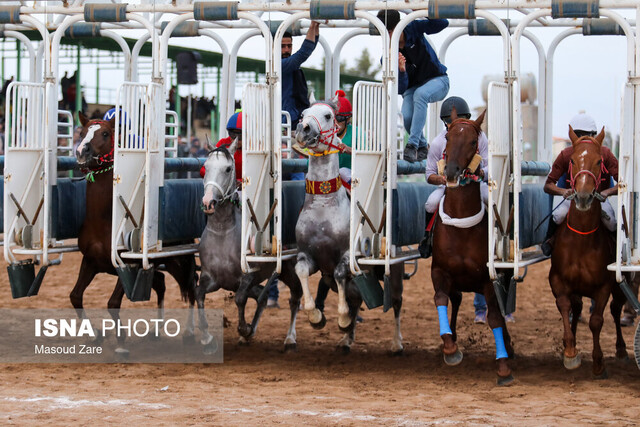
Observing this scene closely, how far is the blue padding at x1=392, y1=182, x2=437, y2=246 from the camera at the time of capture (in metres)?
8.96

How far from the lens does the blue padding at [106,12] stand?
30.5 feet

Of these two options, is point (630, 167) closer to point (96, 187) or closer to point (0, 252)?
point (96, 187)

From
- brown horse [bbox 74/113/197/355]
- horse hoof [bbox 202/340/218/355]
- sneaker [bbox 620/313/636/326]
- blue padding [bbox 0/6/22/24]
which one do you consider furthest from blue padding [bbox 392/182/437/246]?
blue padding [bbox 0/6/22/24]

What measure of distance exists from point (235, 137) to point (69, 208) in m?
1.68

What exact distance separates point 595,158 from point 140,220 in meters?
3.88

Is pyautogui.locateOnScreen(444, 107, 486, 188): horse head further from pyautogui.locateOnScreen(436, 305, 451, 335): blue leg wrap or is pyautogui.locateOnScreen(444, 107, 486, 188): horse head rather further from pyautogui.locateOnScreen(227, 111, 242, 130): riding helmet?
pyautogui.locateOnScreen(227, 111, 242, 130): riding helmet

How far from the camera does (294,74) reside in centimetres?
1091

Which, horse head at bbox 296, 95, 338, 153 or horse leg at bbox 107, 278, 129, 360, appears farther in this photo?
horse leg at bbox 107, 278, 129, 360

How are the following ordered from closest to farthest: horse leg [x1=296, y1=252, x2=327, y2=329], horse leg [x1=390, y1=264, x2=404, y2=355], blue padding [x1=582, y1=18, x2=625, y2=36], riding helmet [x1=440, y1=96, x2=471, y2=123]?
horse leg [x1=296, y1=252, x2=327, y2=329]
riding helmet [x1=440, y1=96, x2=471, y2=123]
horse leg [x1=390, y1=264, x2=404, y2=355]
blue padding [x1=582, y1=18, x2=625, y2=36]

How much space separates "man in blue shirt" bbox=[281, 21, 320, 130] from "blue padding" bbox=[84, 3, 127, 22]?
1.70 m

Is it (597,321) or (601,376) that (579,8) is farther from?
(601,376)

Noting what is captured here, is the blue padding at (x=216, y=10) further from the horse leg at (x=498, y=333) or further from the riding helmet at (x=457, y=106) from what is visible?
the horse leg at (x=498, y=333)

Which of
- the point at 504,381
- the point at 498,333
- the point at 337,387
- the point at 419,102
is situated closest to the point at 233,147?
the point at 419,102

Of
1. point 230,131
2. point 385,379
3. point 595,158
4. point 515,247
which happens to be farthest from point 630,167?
point 230,131
